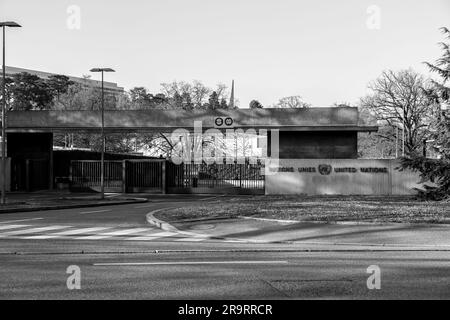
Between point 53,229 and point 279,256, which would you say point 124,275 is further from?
point 53,229

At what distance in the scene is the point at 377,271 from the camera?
30.6 feet

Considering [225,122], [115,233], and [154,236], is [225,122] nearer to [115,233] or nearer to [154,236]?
[115,233]

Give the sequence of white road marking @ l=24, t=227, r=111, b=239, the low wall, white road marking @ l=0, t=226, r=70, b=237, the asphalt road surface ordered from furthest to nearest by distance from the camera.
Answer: the low wall → white road marking @ l=0, t=226, r=70, b=237 → white road marking @ l=24, t=227, r=111, b=239 → the asphalt road surface

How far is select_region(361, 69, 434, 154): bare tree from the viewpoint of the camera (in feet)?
196

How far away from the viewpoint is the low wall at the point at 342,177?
35906 mm

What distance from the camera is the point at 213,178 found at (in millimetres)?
41000

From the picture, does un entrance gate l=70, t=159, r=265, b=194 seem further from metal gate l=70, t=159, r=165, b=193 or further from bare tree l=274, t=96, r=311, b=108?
bare tree l=274, t=96, r=311, b=108

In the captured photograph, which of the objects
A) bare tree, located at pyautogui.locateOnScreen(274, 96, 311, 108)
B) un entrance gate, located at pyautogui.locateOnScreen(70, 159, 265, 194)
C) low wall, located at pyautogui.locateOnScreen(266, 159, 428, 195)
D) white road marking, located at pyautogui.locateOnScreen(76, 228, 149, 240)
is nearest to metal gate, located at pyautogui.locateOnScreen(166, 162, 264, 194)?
un entrance gate, located at pyautogui.locateOnScreen(70, 159, 265, 194)

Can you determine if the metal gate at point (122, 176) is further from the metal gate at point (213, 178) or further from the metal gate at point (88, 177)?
the metal gate at point (213, 178)

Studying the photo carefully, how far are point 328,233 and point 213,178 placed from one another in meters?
26.4

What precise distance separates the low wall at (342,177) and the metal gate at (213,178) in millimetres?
2921

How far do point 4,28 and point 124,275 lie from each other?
20254 millimetres

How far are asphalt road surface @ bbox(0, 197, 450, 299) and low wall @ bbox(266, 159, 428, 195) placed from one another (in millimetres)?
22258

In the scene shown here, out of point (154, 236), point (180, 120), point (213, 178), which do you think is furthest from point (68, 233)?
point (213, 178)
